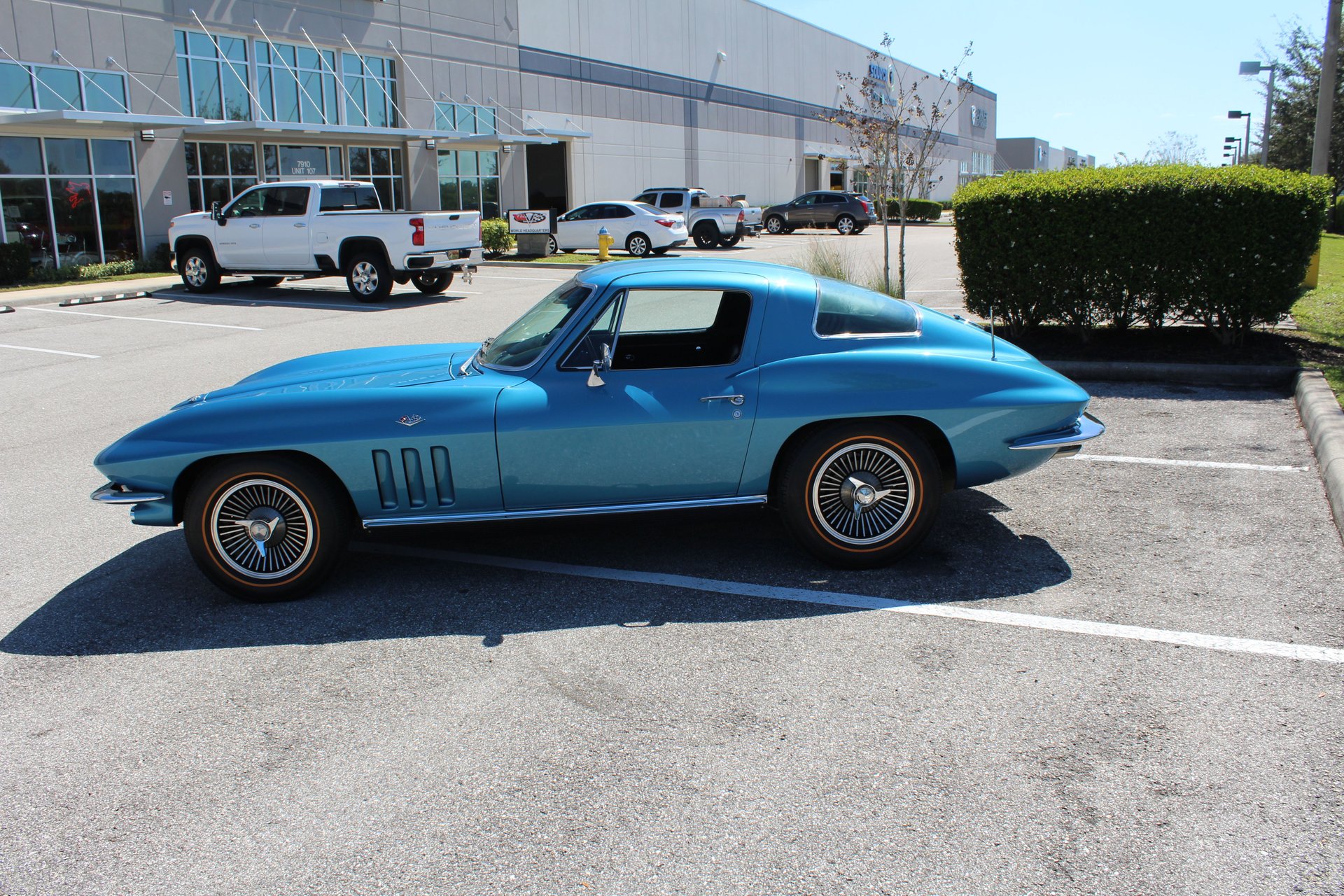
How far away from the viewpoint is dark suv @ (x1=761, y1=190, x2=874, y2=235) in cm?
4072

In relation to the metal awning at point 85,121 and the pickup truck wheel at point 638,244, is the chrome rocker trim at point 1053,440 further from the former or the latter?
the pickup truck wheel at point 638,244

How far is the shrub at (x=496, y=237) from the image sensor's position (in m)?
28.1

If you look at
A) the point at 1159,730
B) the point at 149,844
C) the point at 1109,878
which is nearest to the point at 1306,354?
the point at 1159,730

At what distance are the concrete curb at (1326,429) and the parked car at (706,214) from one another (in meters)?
23.5

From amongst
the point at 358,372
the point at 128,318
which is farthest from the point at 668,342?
the point at 128,318

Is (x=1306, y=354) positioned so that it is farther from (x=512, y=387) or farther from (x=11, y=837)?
(x=11, y=837)

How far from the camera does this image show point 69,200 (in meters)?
22.5

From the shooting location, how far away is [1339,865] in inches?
112

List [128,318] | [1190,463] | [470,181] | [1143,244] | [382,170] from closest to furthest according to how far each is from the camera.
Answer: [1190,463] < [1143,244] < [128,318] < [382,170] < [470,181]

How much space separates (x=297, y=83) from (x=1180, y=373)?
970 inches

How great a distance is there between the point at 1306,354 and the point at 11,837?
10.6 meters

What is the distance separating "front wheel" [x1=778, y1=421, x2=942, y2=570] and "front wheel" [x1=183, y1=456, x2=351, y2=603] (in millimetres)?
2158

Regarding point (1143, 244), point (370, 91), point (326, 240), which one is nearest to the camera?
point (1143, 244)

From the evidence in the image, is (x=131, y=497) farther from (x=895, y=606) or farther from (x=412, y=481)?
(x=895, y=606)
